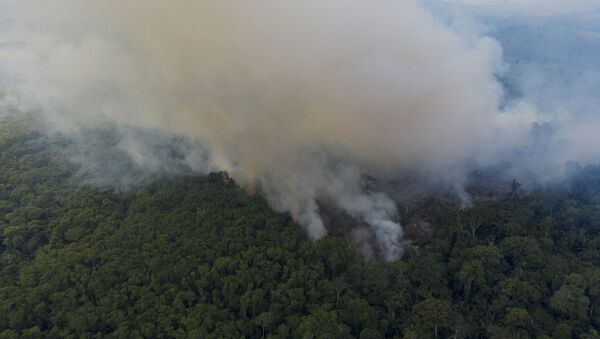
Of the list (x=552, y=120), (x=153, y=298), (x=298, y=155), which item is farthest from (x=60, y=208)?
(x=552, y=120)

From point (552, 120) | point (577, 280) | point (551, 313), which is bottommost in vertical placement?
point (551, 313)

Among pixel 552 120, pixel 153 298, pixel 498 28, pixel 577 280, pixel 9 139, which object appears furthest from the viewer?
pixel 498 28

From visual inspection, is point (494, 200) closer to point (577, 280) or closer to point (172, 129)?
point (577, 280)

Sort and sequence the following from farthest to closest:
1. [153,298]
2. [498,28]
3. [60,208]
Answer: [498,28], [60,208], [153,298]

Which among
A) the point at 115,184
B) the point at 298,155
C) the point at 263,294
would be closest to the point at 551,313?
the point at 263,294

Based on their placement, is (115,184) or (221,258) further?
(115,184)

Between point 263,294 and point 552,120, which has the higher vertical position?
point 552,120

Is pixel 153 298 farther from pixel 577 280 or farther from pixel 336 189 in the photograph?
pixel 577 280
